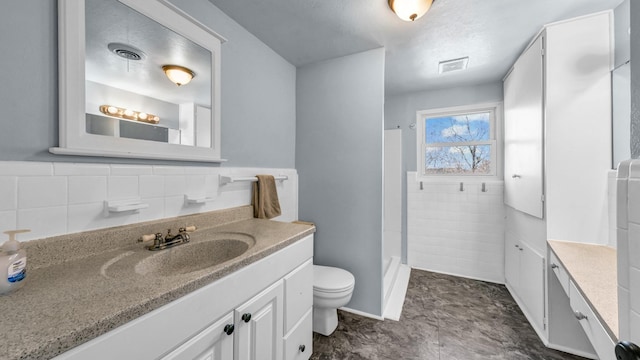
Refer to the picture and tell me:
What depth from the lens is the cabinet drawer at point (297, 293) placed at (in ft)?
3.81

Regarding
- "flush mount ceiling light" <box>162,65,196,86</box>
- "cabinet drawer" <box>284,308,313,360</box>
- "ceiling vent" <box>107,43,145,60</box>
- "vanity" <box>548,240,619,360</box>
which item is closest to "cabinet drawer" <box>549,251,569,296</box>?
"vanity" <box>548,240,619,360</box>

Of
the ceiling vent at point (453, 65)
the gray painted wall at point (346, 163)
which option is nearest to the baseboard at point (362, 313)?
the gray painted wall at point (346, 163)

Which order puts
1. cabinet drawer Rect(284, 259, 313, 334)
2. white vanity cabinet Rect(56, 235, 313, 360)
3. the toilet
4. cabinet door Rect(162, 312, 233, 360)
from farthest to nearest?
the toilet
cabinet drawer Rect(284, 259, 313, 334)
cabinet door Rect(162, 312, 233, 360)
white vanity cabinet Rect(56, 235, 313, 360)

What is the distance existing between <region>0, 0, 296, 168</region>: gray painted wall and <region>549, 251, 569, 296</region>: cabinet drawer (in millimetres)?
2015

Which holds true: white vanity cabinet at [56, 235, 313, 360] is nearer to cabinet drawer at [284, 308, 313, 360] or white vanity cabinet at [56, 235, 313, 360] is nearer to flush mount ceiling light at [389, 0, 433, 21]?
cabinet drawer at [284, 308, 313, 360]

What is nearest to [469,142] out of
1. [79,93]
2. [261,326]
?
[261,326]

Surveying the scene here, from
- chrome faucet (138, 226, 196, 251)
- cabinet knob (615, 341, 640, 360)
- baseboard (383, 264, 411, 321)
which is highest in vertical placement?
chrome faucet (138, 226, 196, 251)

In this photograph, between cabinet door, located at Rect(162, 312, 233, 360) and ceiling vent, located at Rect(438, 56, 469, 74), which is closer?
→ cabinet door, located at Rect(162, 312, 233, 360)

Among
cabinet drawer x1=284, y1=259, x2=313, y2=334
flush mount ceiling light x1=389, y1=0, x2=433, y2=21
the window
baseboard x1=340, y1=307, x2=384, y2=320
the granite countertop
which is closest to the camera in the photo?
the granite countertop

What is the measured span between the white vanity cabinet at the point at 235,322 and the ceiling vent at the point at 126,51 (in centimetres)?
110

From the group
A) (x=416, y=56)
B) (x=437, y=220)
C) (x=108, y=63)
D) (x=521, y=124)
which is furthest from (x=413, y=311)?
(x=108, y=63)

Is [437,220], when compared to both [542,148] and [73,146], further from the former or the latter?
[73,146]

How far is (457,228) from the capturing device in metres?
2.75

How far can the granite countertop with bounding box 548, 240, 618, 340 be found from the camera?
80 centimetres
